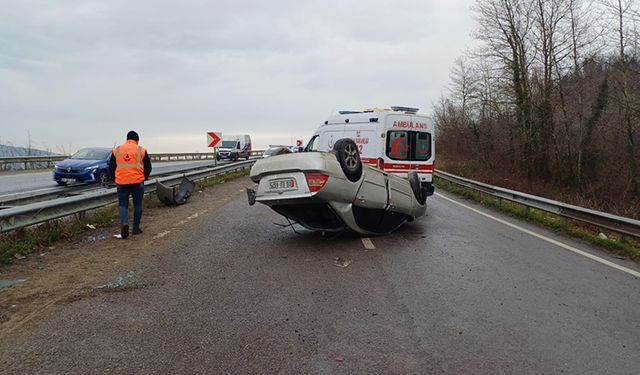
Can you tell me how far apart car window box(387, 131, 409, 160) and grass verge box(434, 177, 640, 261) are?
10.9ft

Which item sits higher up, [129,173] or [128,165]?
[128,165]

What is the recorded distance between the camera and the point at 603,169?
22141 millimetres

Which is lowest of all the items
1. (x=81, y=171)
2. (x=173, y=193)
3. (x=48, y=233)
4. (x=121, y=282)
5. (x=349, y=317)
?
(x=349, y=317)

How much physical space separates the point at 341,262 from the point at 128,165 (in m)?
4.43

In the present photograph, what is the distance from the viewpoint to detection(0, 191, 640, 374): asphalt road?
332 cm

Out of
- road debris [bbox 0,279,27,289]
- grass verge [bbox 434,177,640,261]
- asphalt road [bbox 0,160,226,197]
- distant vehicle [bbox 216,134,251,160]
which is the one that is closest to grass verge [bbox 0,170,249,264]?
road debris [bbox 0,279,27,289]

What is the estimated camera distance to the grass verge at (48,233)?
6508mm

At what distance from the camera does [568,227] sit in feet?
31.3

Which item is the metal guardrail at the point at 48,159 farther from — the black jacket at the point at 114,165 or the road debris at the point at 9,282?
the road debris at the point at 9,282

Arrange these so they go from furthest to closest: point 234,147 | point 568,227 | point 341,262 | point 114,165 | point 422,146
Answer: point 234,147 < point 422,146 < point 568,227 < point 114,165 < point 341,262

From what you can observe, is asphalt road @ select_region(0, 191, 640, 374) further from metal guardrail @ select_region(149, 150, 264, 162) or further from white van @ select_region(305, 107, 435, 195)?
metal guardrail @ select_region(149, 150, 264, 162)

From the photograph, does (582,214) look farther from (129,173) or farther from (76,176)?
(76,176)

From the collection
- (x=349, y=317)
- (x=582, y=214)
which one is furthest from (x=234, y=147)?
(x=349, y=317)

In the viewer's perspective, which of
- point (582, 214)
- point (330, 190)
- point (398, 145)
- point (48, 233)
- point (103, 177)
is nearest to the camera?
point (330, 190)
